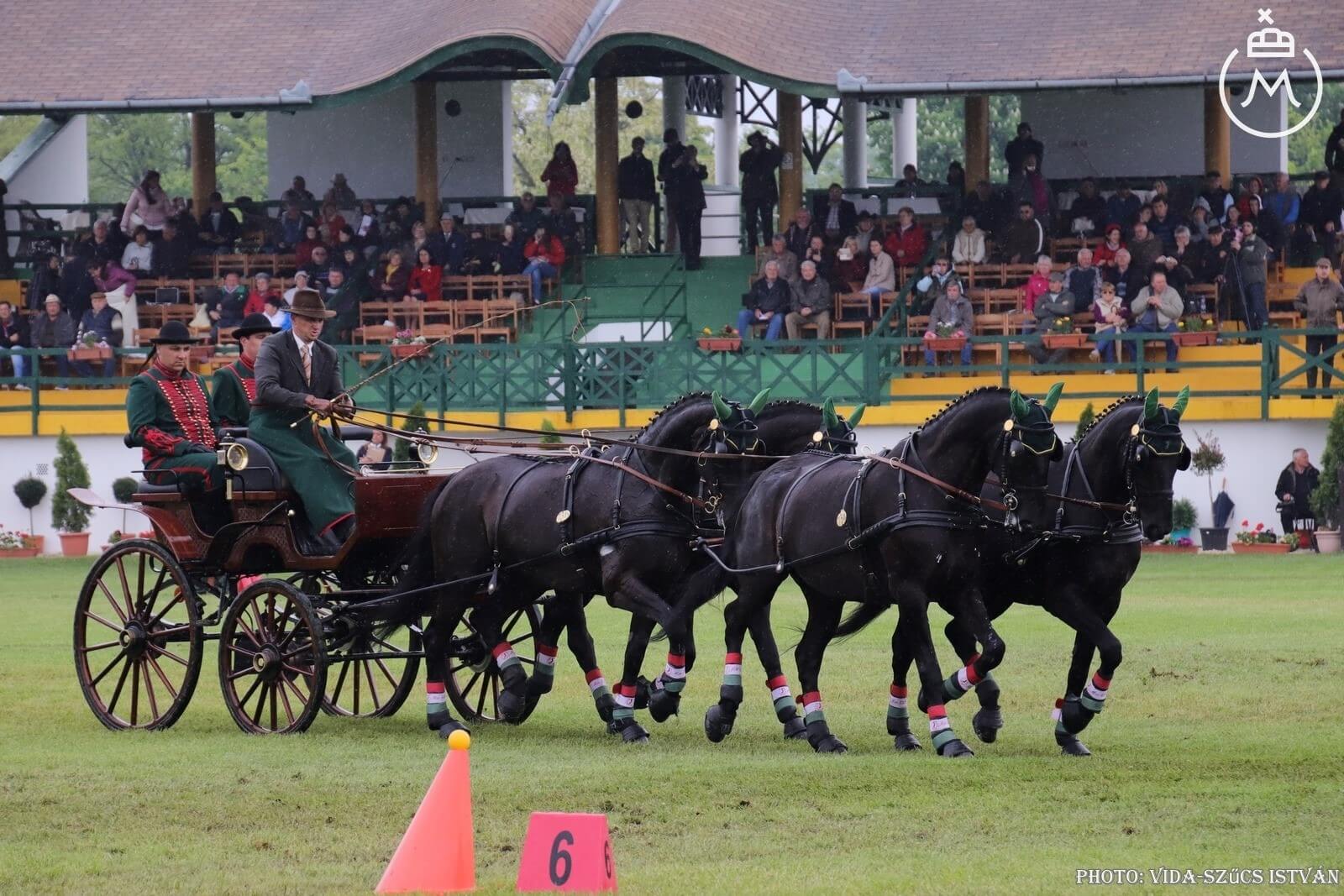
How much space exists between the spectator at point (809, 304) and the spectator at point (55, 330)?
9.21 meters

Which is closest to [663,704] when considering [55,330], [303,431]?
[303,431]

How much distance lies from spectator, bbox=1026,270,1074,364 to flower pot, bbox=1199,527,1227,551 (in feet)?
8.56

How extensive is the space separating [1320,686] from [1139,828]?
494 cm

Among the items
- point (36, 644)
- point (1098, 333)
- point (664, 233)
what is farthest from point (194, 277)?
point (36, 644)

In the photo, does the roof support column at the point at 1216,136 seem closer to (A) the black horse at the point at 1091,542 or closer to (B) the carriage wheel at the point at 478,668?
(B) the carriage wheel at the point at 478,668

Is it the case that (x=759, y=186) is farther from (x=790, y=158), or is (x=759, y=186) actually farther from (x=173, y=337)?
(x=173, y=337)

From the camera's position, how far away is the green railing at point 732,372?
25.0 metres

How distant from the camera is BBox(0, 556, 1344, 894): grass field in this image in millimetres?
8062

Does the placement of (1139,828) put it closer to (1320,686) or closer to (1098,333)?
(1320,686)

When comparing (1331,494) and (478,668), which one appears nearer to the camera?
(478,668)

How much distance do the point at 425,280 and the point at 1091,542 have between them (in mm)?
18177

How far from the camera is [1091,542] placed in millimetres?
11133

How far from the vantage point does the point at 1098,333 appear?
2519 centimetres

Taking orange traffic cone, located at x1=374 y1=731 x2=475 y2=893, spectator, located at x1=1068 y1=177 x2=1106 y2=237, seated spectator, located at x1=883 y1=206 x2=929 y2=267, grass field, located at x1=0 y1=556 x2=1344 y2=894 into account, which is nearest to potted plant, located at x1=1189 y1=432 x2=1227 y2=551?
spectator, located at x1=1068 y1=177 x2=1106 y2=237
